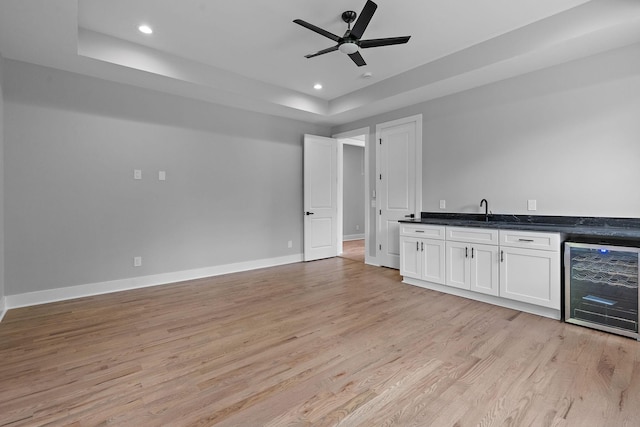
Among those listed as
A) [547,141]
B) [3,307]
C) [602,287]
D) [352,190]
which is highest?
[547,141]

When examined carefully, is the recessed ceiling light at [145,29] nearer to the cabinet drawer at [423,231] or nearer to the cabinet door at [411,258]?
the cabinet drawer at [423,231]

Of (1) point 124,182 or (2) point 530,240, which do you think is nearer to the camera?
(2) point 530,240

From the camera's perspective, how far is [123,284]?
3.98m

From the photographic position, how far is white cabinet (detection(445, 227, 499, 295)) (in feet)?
11.0

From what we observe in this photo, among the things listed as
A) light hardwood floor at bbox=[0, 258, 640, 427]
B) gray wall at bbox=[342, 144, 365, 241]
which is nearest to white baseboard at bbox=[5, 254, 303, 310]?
light hardwood floor at bbox=[0, 258, 640, 427]

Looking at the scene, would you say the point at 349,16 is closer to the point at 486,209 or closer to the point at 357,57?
the point at 357,57

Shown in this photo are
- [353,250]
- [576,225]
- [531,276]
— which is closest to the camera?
[531,276]

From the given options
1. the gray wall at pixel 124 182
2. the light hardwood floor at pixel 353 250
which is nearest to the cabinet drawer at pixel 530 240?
the light hardwood floor at pixel 353 250

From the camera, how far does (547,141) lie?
343cm

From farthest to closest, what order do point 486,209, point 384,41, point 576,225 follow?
point 486,209
point 576,225
point 384,41

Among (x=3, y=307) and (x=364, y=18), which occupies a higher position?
(x=364, y=18)

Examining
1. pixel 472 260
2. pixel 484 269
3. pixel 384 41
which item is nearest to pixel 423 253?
pixel 472 260

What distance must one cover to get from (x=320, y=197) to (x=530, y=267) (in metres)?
3.62

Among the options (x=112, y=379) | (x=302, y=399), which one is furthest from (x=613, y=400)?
(x=112, y=379)
